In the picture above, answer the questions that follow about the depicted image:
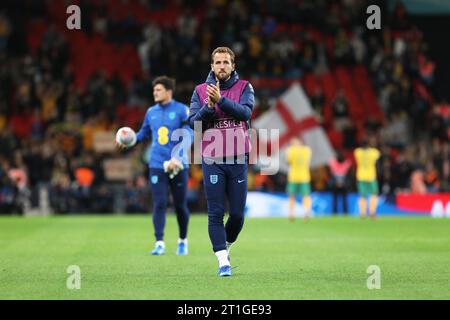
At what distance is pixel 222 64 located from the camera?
10.2 m

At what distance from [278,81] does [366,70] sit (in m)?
3.84

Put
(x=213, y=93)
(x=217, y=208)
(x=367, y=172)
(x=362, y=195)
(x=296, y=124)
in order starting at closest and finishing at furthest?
1. (x=213, y=93)
2. (x=217, y=208)
3. (x=367, y=172)
4. (x=362, y=195)
5. (x=296, y=124)

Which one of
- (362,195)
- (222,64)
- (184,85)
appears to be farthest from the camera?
(184,85)

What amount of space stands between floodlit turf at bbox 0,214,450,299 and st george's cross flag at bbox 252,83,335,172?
7.93 meters

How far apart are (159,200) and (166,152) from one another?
2.42 feet

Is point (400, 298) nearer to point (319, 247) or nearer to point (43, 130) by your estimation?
point (319, 247)

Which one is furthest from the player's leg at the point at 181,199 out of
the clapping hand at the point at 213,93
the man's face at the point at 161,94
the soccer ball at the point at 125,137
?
the clapping hand at the point at 213,93

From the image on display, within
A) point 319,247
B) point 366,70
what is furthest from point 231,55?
point 366,70

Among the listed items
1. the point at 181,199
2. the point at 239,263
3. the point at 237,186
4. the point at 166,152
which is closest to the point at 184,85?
the point at 166,152

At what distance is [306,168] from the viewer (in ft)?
83.7

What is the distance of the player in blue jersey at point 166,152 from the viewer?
13773mm

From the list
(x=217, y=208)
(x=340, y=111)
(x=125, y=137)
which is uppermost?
(x=340, y=111)

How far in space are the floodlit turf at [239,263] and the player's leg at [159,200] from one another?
0.27 m

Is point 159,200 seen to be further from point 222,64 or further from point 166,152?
point 222,64
